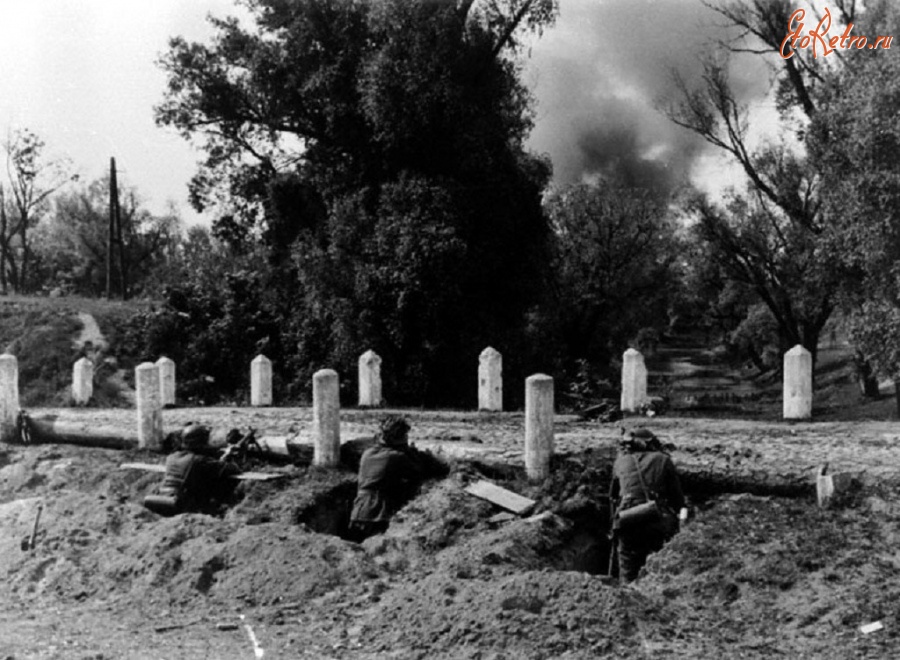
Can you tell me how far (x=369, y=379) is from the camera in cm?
2106

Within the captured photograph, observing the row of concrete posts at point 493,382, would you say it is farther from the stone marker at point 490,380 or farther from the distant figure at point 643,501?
the distant figure at point 643,501

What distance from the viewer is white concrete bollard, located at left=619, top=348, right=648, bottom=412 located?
17141 millimetres

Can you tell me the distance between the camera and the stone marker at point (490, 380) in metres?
18.8

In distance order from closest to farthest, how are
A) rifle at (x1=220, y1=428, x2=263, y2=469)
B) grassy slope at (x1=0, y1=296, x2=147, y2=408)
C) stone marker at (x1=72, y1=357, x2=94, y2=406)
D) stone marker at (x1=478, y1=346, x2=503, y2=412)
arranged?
rifle at (x1=220, y1=428, x2=263, y2=469) < stone marker at (x1=478, y1=346, x2=503, y2=412) < stone marker at (x1=72, y1=357, x2=94, y2=406) < grassy slope at (x1=0, y1=296, x2=147, y2=408)

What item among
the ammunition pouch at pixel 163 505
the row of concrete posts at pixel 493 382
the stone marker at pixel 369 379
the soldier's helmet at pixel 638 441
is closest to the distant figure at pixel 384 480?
the ammunition pouch at pixel 163 505

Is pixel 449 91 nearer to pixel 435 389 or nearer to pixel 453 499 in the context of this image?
pixel 435 389

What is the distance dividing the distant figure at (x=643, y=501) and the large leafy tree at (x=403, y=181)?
593 inches

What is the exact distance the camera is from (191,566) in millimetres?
11000

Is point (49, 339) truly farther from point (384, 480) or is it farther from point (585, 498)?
point (585, 498)

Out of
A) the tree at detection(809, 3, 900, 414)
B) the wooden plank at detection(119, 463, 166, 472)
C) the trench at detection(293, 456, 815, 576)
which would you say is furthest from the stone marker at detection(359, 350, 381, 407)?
the tree at detection(809, 3, 900, 414)

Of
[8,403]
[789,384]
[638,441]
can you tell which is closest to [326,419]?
[638,441]

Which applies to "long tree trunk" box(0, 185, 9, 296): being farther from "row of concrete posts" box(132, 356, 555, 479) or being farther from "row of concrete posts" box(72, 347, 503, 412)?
"row of concrete posts" box(132, 356, 555, 479)

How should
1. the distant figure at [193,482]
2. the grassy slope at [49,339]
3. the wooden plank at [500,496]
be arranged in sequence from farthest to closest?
the grassy slope at [49,339] < the distant figure at [193,482] < the wooden plank at [500,496]

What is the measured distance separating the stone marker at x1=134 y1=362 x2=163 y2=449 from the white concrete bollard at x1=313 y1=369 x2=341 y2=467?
353cm
